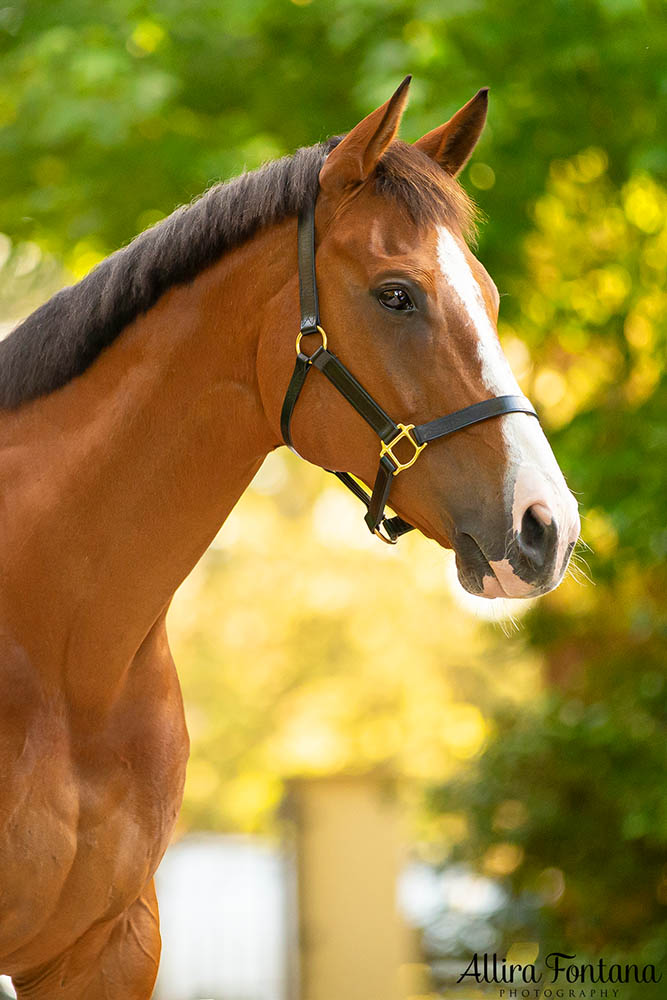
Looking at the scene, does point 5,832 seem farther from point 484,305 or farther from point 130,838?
point 484,305

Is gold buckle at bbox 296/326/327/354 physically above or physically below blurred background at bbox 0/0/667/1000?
above

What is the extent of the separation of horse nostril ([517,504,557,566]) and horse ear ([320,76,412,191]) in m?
0.82

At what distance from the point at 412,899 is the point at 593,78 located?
721 centimetres

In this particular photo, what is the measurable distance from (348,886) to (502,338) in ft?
14.1

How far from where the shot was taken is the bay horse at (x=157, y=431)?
7.47ft

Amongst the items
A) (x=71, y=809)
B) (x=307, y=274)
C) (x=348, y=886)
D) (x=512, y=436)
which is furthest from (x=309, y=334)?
(x=348, y=886)

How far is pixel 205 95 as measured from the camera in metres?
6.26

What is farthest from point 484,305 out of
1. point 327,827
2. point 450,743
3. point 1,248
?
point 450,743

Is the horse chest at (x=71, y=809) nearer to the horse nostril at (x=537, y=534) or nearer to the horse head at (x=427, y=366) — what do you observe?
the horse head at (x=427, y=366)

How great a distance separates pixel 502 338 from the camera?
7004mm

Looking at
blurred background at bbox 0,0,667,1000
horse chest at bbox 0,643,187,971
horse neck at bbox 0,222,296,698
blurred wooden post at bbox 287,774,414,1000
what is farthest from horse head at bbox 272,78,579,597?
blurred wooden post at bbox 287,774,414,1000

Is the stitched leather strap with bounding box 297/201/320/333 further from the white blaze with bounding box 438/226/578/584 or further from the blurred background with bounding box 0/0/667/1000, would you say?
the blurred background with bounding box 0/0/667/1000

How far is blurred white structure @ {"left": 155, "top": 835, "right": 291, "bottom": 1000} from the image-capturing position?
9.02 meters

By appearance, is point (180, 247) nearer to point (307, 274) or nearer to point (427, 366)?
point (307, 274)
